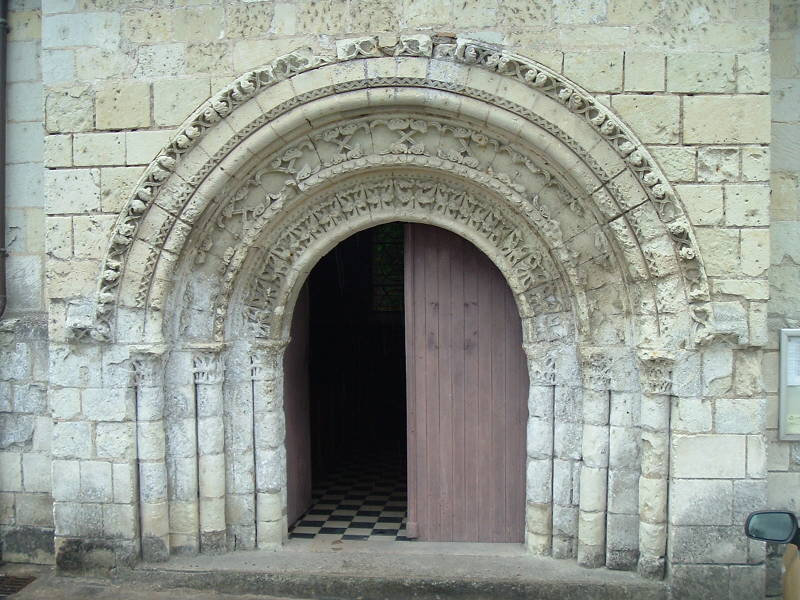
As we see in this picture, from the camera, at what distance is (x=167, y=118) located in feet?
14.3

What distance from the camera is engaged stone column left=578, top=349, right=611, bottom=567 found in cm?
433

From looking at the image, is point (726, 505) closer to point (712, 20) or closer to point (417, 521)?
point (417, 521)

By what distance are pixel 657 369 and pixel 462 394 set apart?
132 centimetres

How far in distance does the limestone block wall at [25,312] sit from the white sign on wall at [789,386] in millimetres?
4598

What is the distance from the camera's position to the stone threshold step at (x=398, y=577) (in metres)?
4.23

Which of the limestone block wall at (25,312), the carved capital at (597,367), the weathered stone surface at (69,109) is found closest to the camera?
the carved capital at (597,367)

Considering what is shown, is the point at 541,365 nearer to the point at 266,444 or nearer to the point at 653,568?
the point at 653,568

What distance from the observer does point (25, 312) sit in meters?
4.88

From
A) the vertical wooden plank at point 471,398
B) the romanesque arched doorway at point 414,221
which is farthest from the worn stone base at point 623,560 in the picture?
the vertical wooden plank at point 471,398

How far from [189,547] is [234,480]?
1.60 feet

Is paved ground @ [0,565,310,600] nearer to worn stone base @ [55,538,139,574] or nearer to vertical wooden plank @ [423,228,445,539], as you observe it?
worn stone base @ [55,538,139,574]

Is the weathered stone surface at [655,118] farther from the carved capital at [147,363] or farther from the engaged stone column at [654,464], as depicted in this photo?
the carved capital at [147,363]

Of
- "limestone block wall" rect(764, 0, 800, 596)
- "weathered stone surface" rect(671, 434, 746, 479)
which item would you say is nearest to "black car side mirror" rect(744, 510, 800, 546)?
"weathered stone surface" rect(671, 434, 746, 479)

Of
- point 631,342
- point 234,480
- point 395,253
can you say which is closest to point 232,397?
point 234,480
